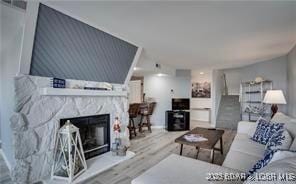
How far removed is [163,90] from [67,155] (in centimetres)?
445

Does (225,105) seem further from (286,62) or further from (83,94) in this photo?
(83,94)

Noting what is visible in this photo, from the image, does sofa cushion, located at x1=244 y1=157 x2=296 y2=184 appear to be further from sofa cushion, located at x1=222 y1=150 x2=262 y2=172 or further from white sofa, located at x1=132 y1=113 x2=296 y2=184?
sofa cushion, located at x1=222 y1=150 x2=262 y2=172

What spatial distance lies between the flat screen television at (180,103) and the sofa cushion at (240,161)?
3851 mm

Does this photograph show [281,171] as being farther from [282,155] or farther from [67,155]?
[67,155]

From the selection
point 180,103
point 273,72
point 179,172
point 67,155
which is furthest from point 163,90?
point 179,172

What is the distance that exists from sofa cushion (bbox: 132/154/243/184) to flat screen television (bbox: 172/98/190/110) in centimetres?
433

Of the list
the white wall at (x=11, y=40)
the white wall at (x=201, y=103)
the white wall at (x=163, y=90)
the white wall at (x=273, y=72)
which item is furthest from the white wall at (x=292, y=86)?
the white wall at (x=11, y=40)

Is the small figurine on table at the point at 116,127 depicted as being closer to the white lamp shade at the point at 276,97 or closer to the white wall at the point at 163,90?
the white wall at the point at 163,90

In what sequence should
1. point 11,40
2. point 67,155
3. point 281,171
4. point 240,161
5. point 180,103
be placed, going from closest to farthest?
1. point 281,171
2. point 240,161
3. point 67,155
4. point 11,40
5. point 180,103

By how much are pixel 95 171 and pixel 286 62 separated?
5.67m

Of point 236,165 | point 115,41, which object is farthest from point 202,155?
point 115,41

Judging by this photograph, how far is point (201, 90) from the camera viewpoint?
8195 millimetres

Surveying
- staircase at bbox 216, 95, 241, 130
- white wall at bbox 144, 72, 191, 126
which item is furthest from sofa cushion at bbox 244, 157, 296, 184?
staircase at bbox 216, 95, 241, 130

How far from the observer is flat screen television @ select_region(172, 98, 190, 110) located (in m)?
6.20
